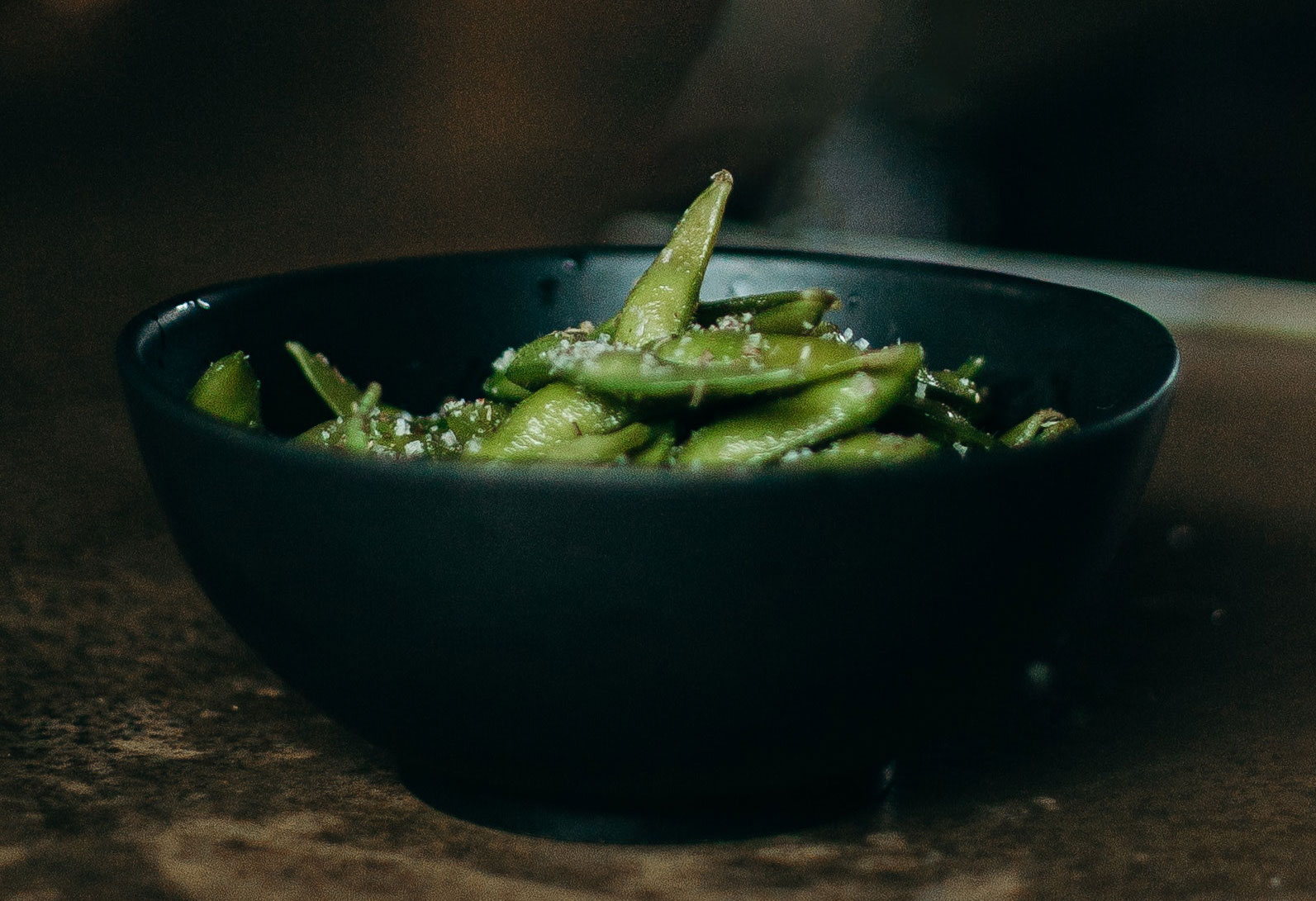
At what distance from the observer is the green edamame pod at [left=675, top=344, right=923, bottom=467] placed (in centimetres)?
64

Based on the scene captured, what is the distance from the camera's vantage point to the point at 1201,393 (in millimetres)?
1550

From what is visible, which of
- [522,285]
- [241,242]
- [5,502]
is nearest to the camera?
[522,285]

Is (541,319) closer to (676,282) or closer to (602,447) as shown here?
(676,282)

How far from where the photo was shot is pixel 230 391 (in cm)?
78

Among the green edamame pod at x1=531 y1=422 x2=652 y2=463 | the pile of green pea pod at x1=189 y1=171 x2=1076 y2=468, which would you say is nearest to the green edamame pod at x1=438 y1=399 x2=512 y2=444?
the pile of green pea pod at x1=189 y1=171 x2=1076 y2=468

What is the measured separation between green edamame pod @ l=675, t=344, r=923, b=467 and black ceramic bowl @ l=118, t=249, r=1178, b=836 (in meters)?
0.10

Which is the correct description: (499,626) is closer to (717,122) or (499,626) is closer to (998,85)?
(717,122)

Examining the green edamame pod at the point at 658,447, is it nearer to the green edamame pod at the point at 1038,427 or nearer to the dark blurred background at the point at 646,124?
the green edamame pod at the point at 1038,427

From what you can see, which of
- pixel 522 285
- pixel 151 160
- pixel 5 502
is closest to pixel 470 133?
pixel 151 160

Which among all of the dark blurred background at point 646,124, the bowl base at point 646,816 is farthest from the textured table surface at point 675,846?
the dark blurred background at point 646,124

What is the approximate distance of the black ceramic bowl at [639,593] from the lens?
0.53m

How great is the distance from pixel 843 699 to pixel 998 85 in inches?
98.6

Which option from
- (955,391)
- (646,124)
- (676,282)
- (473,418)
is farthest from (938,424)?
(646,124)

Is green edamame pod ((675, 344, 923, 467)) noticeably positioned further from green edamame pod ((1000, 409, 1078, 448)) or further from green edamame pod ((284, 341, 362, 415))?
green edamame pod ((284, 341, 362, 415))
